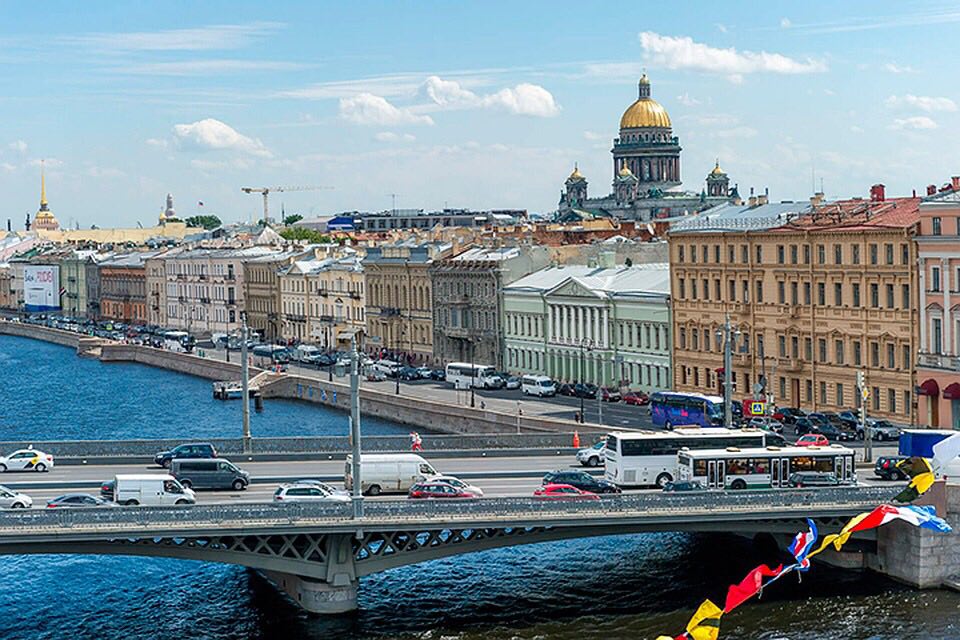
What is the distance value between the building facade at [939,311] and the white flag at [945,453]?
41.8ft

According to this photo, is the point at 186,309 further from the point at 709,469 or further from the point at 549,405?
the point at 709,469

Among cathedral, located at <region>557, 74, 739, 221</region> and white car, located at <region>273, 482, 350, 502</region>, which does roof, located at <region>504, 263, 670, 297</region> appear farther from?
cathedral, located at <region>557, 74, 739, 221</region>

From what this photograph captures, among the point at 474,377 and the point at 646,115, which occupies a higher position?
the point at 646,115

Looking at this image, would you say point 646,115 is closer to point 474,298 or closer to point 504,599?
point 474,298

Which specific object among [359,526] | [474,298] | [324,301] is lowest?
[359,526]

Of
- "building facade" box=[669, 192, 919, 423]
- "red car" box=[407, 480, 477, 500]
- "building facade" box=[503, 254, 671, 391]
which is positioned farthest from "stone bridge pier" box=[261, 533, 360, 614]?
"building facade" box=[503, 254, 671, 391]

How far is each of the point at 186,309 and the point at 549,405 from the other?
65.3 m

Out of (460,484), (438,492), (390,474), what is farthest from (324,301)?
(438,492)

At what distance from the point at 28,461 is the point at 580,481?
1275 centimetres

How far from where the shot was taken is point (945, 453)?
37000mm

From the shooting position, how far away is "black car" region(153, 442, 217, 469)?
132ft

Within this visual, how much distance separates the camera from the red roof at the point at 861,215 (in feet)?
174

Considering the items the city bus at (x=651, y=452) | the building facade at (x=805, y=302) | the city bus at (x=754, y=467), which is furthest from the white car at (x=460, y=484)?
the building facade at (x=805, y=302)

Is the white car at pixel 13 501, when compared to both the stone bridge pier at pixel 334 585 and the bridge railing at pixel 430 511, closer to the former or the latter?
the bridge railing at pixel 430 511
